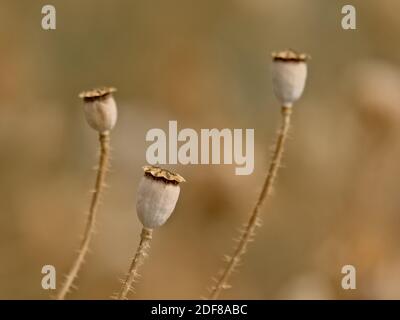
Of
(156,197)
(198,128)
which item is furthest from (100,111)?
(198,128)

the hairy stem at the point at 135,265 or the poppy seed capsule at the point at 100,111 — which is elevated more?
the poppy seed capsule at the point at 100,111

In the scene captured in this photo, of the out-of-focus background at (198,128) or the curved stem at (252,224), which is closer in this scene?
the curved stem at (252,224)

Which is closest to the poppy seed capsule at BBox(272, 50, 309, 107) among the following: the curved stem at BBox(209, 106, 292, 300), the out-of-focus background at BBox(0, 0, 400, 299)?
the curved stem at BBox(209, 106, 292, 300)

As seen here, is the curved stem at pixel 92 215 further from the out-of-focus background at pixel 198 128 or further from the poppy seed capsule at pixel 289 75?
the out-of-focus background at pixel 198 128

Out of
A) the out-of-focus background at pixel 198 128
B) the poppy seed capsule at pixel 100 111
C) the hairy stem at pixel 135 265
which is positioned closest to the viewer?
the hairy stem at pixel 135 265

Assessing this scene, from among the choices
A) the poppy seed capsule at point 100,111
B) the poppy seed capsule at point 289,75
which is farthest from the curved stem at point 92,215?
the poppy seed capsule at point 289,75

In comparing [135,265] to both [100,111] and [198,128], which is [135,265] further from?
[198,128]
